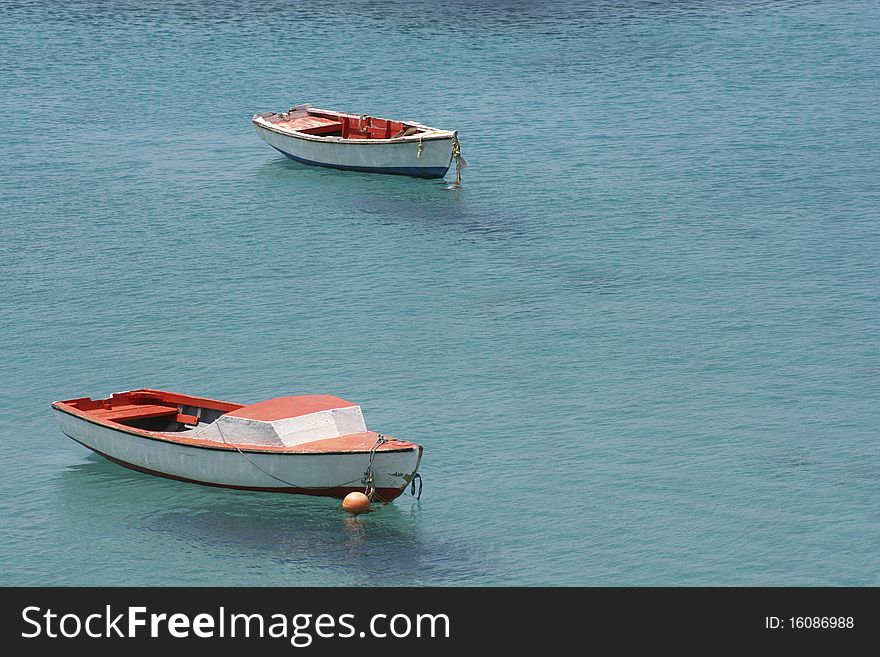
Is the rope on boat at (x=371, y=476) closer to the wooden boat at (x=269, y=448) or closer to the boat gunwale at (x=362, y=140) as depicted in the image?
the wooden boat at (x=269, y=448)

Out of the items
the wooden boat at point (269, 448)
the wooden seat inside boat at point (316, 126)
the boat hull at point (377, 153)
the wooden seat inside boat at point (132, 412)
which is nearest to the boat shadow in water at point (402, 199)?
the boat hull at point (377, 153)

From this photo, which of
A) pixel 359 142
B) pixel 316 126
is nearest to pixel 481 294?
pixel 359 142

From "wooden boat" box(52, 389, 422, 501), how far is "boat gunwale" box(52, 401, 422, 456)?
0.02 meters

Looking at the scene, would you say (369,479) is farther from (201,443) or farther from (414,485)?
(201,443)

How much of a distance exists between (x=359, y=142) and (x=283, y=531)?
3450 centimetres

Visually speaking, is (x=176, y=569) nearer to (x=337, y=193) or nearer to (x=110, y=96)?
(x=337, y=193)

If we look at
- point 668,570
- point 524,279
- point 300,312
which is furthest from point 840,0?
point 668,570

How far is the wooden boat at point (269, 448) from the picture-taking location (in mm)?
35281

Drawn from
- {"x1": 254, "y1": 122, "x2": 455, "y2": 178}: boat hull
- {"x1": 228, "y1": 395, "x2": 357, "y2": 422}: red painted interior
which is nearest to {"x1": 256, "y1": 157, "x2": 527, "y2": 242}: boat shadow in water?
{"x1": 254, "y1": 122, "x2": 455, "y2": 178}: boat hull

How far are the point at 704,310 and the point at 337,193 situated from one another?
21.7m

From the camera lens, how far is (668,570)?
109 feet

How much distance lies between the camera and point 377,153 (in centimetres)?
6675

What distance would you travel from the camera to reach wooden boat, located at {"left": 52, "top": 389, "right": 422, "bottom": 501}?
116 feet

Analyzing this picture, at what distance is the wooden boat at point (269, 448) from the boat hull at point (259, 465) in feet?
0.08
